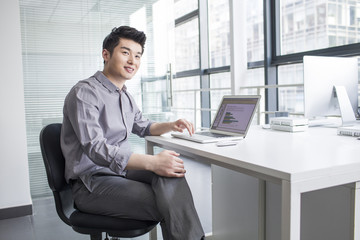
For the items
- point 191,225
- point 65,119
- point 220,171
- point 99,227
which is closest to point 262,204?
point 220,171

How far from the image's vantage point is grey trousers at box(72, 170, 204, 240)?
1058 mm

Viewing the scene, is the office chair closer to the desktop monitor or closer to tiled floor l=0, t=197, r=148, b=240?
tiled floor l=0, t=197, r=148, b=240

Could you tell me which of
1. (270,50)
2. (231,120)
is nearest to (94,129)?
(231,120)

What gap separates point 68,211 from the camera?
1299 millimetres

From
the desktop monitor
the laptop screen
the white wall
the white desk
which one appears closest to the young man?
A: the white desk

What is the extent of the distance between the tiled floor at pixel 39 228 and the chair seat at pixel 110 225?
94cm

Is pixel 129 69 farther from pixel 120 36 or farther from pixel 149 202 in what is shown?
pixel 149 202

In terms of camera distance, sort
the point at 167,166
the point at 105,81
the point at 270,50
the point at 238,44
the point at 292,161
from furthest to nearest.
Answer: 1. the point at 238,44
2. the point at 270,50
3. the point at 105,81
4. the point at 167,166
5. the point at 292,161

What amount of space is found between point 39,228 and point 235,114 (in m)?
1.57

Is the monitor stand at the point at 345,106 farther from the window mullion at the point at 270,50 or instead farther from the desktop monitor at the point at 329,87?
the window mullion at the point at 270,50

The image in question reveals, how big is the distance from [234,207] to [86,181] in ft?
2.84

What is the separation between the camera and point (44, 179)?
2.60 metres

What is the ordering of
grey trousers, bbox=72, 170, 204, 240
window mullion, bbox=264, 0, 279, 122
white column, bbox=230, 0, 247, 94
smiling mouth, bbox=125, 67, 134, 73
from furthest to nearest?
1. white column, bbox=230, 0, 247, 94
2. window mullion, bbox=264, 0, 279, 122
3. smiling mouth, bbox=125, 67, 134, 73
4. grey trousers, bbox=72, 170, 204, 240

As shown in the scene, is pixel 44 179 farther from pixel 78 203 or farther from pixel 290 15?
Result: pixel 290 15
